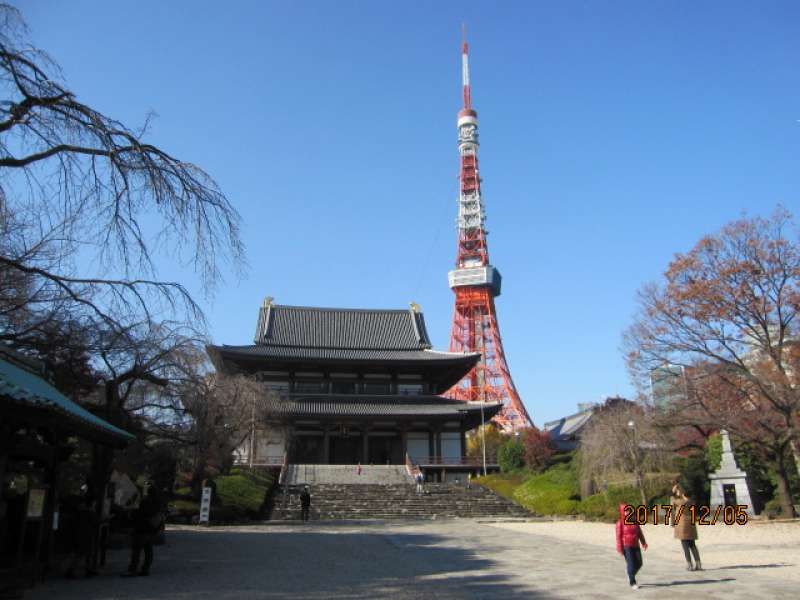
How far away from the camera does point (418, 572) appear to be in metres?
9.75

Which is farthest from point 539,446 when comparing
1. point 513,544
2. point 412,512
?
point 513,544

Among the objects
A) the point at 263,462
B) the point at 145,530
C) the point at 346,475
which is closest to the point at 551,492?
the point at 346,475

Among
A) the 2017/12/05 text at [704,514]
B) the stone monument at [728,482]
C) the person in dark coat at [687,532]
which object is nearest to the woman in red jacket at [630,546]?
the person in dark coat at [687,532]

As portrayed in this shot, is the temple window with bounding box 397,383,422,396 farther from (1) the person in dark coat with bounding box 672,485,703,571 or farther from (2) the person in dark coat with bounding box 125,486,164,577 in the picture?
(2) the person in dark coat with bounding box 125,486,164,577

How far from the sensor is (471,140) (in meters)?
70.4

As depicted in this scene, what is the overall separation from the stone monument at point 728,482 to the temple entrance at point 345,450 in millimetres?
20187

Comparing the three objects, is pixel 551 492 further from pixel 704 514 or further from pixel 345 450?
pixel 345 450

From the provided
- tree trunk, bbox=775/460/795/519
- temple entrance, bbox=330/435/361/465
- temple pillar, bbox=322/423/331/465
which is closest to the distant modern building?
temple entrance, bbox=330/435/361/465

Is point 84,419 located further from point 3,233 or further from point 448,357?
point 448,357

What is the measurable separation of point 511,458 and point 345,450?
1016 cm

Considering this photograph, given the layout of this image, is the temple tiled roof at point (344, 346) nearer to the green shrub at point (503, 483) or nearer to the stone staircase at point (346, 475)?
the stone staircase at point (346, 475)

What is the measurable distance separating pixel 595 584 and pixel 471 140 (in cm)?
6587

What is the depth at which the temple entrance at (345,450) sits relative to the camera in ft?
124

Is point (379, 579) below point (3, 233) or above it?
below
